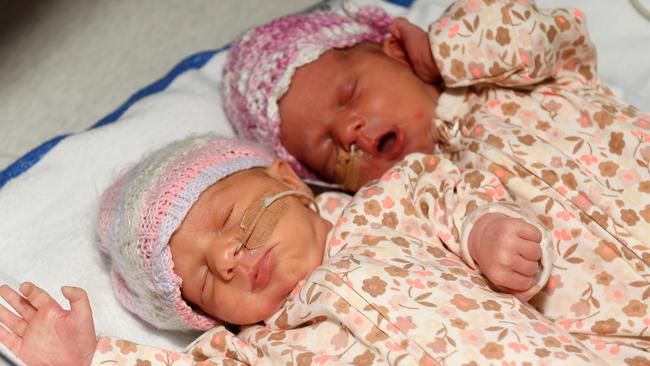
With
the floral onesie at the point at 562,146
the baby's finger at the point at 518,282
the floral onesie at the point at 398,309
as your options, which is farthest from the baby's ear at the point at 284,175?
the baby's finger at the point at 518,282

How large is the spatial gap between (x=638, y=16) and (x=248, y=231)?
1.20 metres

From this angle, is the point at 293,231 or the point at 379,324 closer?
the point at 379,324

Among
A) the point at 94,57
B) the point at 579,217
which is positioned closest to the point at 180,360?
the point at 579,217

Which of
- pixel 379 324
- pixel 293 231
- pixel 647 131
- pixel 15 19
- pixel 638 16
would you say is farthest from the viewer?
pixel 15 19

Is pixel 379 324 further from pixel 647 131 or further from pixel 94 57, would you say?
pixel 94 57

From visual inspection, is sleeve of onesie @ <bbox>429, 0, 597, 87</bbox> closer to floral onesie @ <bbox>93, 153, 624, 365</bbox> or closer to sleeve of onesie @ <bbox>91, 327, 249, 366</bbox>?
floral onesie @ <bbox>93, 153, 624, 365</bbox>

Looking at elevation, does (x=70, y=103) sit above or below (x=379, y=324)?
above

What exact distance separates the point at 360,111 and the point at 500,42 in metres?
0.32

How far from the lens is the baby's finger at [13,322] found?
1.49m

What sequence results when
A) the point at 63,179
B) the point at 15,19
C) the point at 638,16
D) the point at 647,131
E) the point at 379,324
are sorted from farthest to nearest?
the point at 15,19 → the point at 638,16 → the point at 63,179 → the point at 647,131 → the point at 379,324

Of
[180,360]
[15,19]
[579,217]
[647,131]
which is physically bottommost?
[180,360]

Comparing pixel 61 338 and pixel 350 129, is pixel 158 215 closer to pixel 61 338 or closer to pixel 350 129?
pixel 61 338

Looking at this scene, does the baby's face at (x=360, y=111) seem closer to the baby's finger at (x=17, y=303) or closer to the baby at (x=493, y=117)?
the baby at (x=493, y=117)

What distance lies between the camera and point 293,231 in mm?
1554
